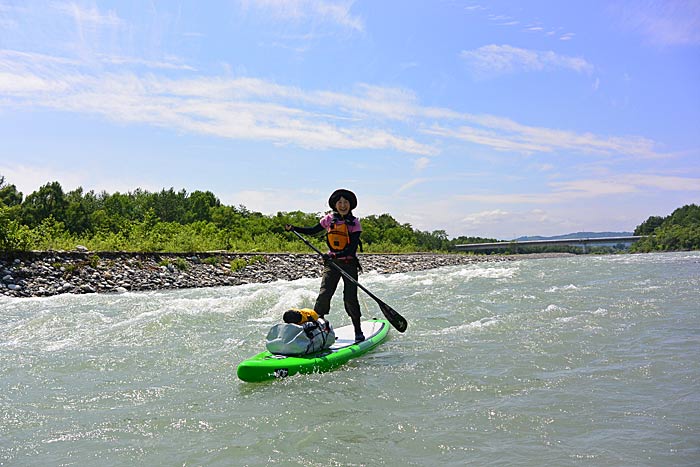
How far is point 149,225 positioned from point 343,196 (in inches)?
753

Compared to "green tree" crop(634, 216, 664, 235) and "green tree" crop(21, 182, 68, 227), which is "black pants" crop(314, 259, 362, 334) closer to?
"green tree" crop(21, 182, 68, 227)

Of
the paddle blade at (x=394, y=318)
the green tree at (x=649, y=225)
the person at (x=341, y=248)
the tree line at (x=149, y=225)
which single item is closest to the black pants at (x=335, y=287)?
the person at (x=341, y=248)

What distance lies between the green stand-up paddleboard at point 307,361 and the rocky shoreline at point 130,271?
892 centimetres

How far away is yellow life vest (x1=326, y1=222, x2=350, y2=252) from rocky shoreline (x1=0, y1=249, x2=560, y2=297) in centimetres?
880

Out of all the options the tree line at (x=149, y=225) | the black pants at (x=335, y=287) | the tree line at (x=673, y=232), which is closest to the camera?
the black pants at (x=335, y=287)

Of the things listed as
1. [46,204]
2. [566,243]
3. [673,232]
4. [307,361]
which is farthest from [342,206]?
[566,243]

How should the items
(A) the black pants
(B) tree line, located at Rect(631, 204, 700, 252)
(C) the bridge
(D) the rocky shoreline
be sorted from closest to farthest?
(A) the black pants < (D) the rocky shoreline < (B) tree line, located at Rect(631, 204, 700, 252) < (C) the bridge

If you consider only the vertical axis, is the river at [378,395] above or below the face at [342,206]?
below

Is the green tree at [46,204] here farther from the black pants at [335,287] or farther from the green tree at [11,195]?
the black pants at [335,287]

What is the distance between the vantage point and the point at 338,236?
20.0 ft

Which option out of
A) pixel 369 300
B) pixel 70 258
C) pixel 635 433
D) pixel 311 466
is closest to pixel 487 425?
pixel 635 433

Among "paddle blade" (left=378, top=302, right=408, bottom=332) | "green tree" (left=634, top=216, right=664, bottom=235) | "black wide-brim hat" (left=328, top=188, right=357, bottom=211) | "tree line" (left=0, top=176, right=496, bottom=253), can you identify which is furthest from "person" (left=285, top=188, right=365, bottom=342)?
"green tree" (left=634, top=216, right=664, bottom=235)

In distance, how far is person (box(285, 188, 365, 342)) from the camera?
6.07 m

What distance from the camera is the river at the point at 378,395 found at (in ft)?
10.3
